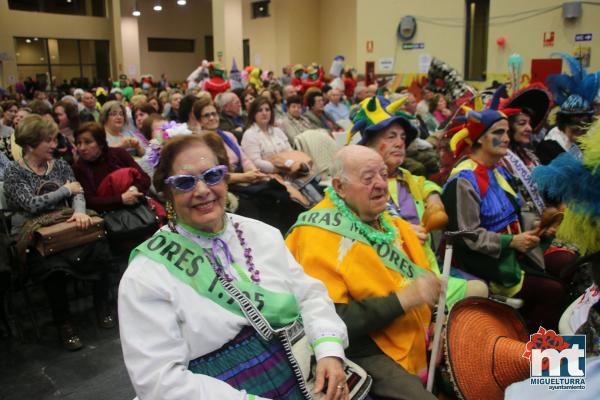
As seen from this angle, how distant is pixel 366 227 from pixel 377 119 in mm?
1061

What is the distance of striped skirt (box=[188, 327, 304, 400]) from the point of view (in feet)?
5.54

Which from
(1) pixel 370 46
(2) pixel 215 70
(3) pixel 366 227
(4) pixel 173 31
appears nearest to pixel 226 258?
(3) pixel 366 227

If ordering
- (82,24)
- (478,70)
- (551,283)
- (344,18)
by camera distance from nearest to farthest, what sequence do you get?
(551,283)
(478,70)
(344,18)
(82,24)

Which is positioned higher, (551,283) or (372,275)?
(372,275)

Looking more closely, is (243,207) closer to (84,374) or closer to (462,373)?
(84,374)

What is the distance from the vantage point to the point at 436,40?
1159cm

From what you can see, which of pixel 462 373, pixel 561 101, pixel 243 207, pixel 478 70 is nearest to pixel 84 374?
pixel 243 207

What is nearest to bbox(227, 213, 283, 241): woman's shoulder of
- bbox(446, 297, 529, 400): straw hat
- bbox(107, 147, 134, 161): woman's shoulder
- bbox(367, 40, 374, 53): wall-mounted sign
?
bbox(446, 297, 529, 400): straw hat

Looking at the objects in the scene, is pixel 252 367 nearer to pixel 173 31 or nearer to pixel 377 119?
pixel 377 119

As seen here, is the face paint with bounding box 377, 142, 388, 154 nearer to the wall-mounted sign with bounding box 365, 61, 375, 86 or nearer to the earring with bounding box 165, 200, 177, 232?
the earring with bounding box 165, 200, 177, 232

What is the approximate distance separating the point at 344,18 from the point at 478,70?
8.67 m

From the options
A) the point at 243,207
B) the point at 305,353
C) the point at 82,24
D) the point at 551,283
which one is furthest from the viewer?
the point at 82,24

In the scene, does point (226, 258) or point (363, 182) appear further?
point (363, 182)

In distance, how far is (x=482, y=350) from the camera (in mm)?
2146
